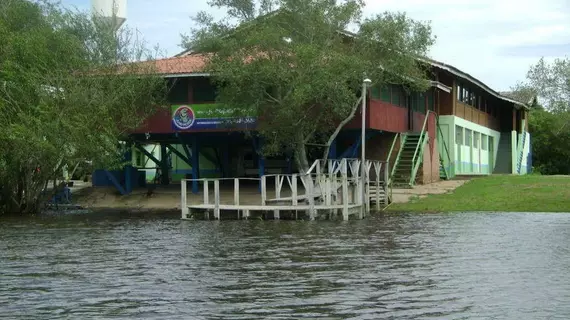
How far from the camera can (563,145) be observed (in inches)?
2447

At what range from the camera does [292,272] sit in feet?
43.2

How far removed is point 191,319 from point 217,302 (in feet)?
3.62

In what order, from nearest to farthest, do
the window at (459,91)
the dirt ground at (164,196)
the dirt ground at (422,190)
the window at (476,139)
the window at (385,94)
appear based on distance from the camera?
the dirt ground at (422,190), the dirt ground at (164,196), the window at (385,94), the window at (459,91), the window at (476,139)

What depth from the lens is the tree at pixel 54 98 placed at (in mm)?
28469

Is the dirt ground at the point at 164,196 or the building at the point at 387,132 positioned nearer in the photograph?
the dirt ground at the point at 164,196

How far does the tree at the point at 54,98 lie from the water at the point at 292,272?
686 centimetres

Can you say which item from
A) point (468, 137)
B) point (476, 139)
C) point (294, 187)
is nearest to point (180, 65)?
point (294, 187)

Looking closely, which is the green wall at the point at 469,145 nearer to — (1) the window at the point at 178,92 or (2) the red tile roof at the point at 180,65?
(2) the red tile roof at the point at 180,65

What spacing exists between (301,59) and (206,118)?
7.82m

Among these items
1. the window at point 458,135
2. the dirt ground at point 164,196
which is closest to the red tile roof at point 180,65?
the dirt ground at point 164,196

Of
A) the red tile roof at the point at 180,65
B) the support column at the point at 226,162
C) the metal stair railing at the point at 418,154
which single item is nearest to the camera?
the red tile roof at the point at 180,65

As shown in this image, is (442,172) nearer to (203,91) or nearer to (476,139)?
(476,139)

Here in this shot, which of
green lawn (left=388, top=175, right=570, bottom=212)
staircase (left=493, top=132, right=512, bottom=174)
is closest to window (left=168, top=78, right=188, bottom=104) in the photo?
green lawn (left=388, top=175, right=570, bottom=212)

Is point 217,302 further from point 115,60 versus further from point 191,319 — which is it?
point 115,60
